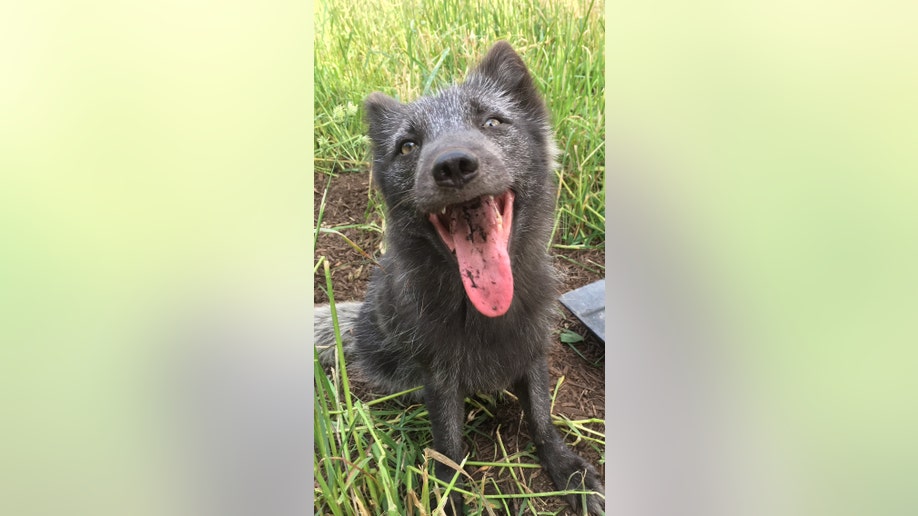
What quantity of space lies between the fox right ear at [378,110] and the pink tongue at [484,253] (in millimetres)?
451

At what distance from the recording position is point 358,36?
4.84 ft

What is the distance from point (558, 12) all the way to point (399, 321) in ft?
3.42

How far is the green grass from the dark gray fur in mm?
100

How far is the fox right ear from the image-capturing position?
1505 mm

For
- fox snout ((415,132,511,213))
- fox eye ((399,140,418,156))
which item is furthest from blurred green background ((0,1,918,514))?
fox eye ((399,140,418,156))

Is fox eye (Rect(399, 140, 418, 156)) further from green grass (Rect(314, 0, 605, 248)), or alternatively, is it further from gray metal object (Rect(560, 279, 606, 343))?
gray metal object (Rect(560, 279, 606, 343))

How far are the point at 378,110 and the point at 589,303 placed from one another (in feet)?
2.97
